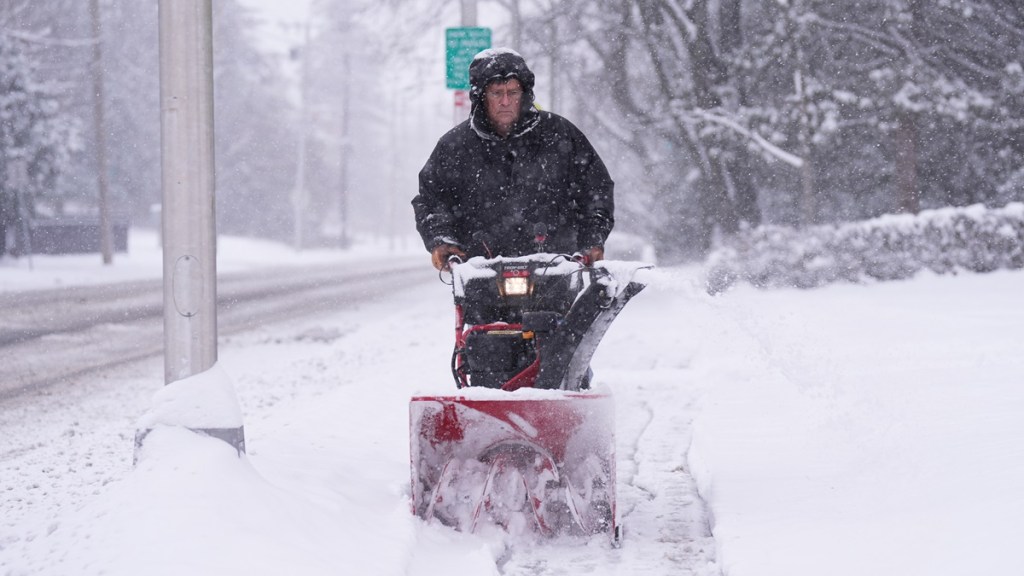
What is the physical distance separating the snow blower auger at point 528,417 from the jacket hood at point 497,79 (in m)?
0.74

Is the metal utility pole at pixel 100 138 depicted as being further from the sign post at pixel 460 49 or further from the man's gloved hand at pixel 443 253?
the man's gloved hand at pixel 443 253

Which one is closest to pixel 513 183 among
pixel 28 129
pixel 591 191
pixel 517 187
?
pixel 517 187

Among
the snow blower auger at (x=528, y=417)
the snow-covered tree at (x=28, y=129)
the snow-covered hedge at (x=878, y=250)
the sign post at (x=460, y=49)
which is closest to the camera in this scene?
the snow blower auger at (x=528, y=417)

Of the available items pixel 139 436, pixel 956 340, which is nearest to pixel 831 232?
pixel 956 340

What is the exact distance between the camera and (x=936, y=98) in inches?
714

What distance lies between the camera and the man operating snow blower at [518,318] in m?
4.23

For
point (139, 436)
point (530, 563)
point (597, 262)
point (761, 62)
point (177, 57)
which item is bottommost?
point (530, 563)

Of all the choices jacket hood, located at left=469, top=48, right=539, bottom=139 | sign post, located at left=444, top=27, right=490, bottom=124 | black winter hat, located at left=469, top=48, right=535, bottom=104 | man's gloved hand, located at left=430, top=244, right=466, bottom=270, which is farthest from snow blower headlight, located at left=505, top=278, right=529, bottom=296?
sign post, located at left=444, top=27, right=490, bottom=124

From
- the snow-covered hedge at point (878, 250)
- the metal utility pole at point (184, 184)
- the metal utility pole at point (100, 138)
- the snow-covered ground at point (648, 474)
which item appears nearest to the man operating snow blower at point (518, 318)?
Result: the snow-covered ground at point (648, 474)

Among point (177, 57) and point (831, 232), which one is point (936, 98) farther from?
point (177, 57)

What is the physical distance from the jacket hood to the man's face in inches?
1.0

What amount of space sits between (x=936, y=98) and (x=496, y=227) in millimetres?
15431

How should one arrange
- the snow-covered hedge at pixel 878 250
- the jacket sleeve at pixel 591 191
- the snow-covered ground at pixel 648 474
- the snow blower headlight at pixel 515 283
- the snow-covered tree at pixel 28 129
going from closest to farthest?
1. the snow-covered ground at pixel 648 474
2. the snow blower headlight at pixel 515 283
3. the jacket sleeve at pixel 591 191
4. the snow-covered hedge at pixel 878 250
5. the snow-covered tree at pixel 28 129

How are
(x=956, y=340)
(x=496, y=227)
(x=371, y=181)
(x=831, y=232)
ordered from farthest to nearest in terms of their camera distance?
(x=371, y=181)
(x=831, y=232)
(x=956, y=340)
(x=496, y=227)
